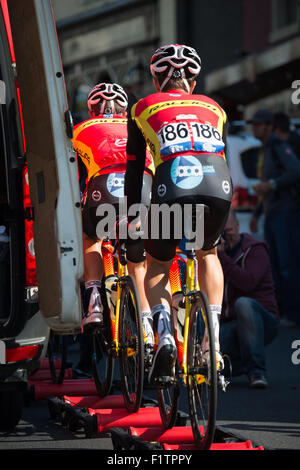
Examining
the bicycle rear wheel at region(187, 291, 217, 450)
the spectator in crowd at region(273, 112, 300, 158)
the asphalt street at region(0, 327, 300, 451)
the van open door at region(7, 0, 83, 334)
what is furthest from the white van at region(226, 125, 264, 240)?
the van open door at region(7, 0, 83, 334)

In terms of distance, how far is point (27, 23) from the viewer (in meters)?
5.24

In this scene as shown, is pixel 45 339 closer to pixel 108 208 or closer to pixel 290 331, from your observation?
pixel 108 208

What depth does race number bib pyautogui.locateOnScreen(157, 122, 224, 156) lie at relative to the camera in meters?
5.51

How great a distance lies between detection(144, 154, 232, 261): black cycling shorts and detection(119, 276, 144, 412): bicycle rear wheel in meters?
0.65

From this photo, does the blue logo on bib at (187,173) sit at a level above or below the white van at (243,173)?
below

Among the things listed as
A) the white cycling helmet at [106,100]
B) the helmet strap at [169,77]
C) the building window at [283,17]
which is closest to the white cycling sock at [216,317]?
the helmet strap at [169,77]

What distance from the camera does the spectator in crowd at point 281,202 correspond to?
12.3 metres

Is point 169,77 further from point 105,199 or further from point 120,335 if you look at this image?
point 120,335

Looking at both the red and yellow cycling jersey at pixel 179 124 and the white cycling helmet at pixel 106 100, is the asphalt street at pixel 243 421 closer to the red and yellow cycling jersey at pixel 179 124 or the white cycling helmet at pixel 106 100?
the red and yellow cycling jersey at pixel 179 124

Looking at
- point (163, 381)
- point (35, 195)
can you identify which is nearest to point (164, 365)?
point (163, 381)

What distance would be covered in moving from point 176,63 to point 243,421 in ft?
7.45

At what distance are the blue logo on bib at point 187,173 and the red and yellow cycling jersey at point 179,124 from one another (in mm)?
60

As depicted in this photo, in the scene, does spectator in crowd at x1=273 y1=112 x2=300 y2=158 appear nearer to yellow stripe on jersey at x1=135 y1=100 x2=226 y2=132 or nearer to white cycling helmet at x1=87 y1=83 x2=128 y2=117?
white cycling helmet at x1=87 y1=83 x2=128 y2=117

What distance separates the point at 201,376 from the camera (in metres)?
5.35
